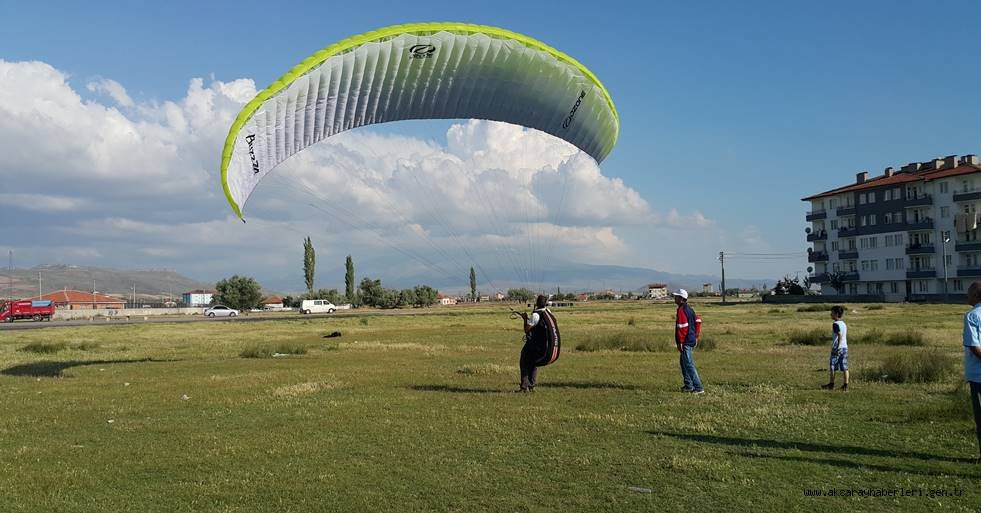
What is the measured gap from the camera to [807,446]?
8.65 meters

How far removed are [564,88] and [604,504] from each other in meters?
10.4

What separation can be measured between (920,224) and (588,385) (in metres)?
72.6

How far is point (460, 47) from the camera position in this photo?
14086 mm

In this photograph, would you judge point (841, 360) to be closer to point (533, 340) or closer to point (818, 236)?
point (533, 340)

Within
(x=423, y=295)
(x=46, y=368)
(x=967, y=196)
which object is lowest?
(x=46, y=368)

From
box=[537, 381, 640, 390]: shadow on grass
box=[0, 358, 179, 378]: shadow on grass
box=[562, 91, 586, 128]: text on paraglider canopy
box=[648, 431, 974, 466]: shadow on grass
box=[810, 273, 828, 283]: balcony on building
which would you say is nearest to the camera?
box=[648, 431, 974, 466]: shadow on grass

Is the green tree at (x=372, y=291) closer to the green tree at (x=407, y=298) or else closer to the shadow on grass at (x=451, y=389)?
the green tree at (x=407, y=298)

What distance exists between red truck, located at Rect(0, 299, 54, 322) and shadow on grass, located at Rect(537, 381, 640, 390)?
73357 mm

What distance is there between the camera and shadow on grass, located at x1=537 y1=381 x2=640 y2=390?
549 inches

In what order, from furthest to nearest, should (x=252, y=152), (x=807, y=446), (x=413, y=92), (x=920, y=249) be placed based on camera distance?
(x=920, y=249)
(x=413, y=92)
(x=252, y=152)
(x=807, y=446)

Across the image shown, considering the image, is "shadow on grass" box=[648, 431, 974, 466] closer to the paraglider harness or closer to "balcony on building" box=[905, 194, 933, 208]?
the paraglider harness

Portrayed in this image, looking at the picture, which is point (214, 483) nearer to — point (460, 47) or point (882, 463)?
point (882, 463)

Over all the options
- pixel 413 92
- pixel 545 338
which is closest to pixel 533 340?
pixel 545 338

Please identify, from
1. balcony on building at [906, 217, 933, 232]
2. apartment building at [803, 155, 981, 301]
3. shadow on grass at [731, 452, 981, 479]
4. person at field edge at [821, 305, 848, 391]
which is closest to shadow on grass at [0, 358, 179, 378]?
shadow on grass at [731, 452, 981, 479]
